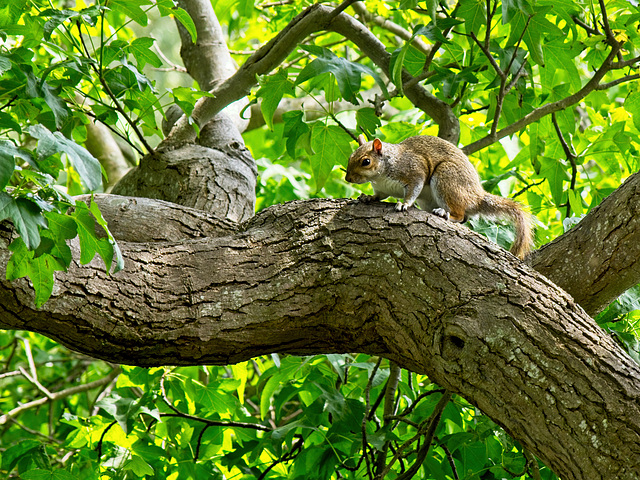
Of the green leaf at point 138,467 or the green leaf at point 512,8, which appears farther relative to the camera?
the green leaf at point 138,467

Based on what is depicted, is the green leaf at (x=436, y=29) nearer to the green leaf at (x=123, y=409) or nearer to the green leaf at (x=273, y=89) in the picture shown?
the green leaf at (x=273, y=89)

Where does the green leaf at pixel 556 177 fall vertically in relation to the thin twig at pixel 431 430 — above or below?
above

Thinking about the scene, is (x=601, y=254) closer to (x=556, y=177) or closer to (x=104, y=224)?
(x=556, y=177)

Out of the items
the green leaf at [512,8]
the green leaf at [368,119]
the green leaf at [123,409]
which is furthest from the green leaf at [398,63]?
the green leaf at [123,409]

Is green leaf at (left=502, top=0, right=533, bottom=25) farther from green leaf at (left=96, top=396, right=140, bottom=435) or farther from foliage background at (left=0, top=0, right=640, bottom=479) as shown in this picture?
green leaf at (left=96, top=396, right=140, bottom=435)

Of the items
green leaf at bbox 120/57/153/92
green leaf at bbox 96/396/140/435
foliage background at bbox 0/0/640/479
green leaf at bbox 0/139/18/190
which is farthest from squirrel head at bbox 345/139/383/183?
green leaf at bbox 0/139/18/190

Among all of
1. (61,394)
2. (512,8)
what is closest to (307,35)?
(512,8)

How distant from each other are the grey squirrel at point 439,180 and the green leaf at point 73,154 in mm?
1605

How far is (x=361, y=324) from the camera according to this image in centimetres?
235

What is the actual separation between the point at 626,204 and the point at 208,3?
3.31 meters

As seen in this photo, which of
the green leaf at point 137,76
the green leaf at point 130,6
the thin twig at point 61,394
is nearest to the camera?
the green leaf at point 130,6

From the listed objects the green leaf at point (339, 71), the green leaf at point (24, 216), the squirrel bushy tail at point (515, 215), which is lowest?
the green leaf at point (24, 216)

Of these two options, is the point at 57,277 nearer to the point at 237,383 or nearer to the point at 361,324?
the point at 361,324

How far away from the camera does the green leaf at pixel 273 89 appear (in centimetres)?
297
